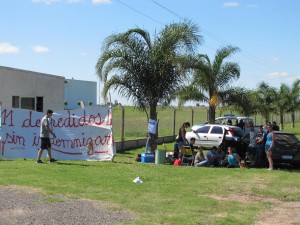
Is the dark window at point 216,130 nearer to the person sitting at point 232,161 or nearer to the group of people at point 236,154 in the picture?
the group of people at point 236,154

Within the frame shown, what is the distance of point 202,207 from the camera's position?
8.75 metres

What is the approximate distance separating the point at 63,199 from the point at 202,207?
263cm

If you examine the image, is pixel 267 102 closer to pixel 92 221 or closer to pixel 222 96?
pixel 222 96

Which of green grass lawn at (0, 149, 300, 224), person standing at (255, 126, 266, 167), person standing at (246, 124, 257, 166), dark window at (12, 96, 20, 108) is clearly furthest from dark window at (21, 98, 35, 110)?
person standing at (255, 126, 266, 167)

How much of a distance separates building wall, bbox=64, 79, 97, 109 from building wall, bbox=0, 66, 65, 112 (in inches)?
1018

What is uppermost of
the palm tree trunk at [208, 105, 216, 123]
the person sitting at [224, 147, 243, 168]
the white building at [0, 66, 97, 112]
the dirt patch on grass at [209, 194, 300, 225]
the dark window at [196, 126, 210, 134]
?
the white building at [0, 66, 97, 112]

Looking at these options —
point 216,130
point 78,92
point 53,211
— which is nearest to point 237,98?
point 216,130

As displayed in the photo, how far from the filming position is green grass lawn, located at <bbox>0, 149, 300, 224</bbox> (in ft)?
27.2

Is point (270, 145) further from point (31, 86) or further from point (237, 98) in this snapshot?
point (237, 98)

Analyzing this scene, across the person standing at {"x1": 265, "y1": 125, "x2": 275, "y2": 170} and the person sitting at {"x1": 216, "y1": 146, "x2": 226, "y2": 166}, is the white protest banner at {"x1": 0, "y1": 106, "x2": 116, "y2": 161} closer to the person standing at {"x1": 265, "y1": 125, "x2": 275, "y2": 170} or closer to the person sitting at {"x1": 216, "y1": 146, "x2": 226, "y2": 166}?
the person sitting at {"x1": 216, "y1": 146, "x2": 226, "y2": 166}

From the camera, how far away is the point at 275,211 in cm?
880

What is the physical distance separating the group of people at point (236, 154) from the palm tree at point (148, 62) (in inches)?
80.8

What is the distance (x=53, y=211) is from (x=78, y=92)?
4418 centimetres

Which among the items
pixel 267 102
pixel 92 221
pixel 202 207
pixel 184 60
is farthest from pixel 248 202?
pixel 267 102
